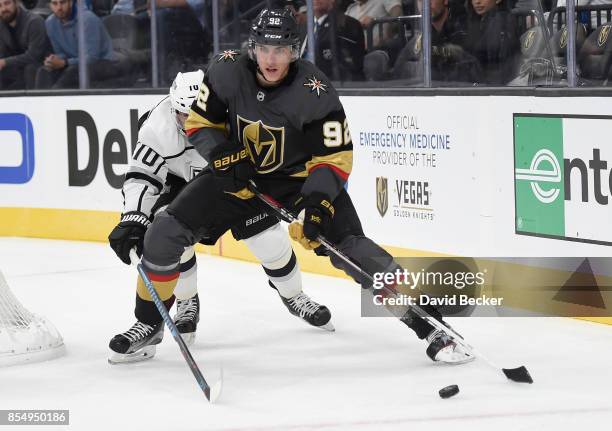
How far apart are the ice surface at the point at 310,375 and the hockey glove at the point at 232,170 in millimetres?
631

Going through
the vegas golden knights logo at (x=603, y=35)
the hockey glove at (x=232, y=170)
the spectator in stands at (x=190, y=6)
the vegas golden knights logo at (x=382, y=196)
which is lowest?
the vegas golden knights logo at (x=382, y=196)

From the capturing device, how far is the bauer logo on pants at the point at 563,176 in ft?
15.5

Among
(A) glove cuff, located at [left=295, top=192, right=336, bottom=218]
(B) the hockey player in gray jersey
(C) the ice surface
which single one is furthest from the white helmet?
(C) the ice surface

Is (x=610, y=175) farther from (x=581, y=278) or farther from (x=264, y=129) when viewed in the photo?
(x=264, y=129)

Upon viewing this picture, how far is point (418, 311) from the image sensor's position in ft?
13.7

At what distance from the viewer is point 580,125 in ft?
15.8

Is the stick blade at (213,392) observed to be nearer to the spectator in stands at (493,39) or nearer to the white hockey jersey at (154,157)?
the white hockey jersey at (154,157)

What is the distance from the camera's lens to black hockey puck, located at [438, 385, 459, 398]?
3740 mm

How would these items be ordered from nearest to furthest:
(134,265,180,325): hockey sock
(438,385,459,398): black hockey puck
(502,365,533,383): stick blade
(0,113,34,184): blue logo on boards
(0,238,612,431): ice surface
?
1. (0,238,612,431): ice surface
2. (438,385,459,398): black hockey puck
3. (502,365,533,383): stick blade
4. (134,265,180,325): hockey sock
5. (0,113,34,184): blue logo on boards

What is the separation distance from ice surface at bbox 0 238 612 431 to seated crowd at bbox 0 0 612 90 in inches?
42.4

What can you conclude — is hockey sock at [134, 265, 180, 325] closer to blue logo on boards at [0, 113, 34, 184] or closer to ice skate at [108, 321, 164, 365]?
ice skate at [108, 321, 164, 365]

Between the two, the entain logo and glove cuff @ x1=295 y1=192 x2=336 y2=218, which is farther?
the entain logo

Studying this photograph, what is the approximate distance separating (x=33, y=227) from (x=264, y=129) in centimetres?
404

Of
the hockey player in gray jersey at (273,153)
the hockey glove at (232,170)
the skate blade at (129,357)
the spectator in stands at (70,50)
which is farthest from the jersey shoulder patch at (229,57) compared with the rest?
the spectator in stands at (70,50)
